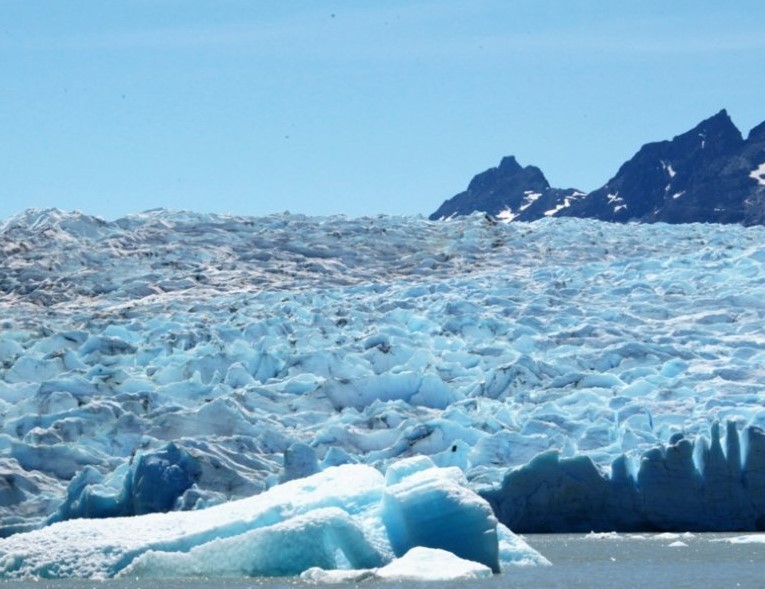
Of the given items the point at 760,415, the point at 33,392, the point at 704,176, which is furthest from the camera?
the point at 704,176

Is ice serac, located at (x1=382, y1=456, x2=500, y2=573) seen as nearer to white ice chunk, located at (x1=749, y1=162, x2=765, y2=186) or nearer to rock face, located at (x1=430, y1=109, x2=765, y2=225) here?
→ rock face, located at (x1=430, y1=109, x2=765, y2=225)

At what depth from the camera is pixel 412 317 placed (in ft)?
76.3

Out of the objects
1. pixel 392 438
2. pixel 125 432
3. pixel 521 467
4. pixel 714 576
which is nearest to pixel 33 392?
pixel 125 432

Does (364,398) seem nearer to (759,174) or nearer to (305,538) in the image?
(305,538)

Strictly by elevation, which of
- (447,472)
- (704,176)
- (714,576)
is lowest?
(714,576)

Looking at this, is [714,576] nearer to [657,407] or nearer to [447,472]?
[447,472]

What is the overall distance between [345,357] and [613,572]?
8.64m

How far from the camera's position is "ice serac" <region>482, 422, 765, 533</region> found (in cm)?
1633

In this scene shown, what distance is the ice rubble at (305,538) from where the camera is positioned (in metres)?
12.1

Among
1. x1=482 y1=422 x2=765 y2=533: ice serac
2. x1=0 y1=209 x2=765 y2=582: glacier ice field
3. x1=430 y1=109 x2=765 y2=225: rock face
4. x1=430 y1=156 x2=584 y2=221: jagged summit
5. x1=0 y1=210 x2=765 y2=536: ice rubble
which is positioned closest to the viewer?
x1=0 y1=209 x2=765 y2=582: glacier ice field

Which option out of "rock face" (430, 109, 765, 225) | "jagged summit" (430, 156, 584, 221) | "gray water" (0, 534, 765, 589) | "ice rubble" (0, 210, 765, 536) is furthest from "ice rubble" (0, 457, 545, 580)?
"jagged summit" (430, 156, 584, 221)

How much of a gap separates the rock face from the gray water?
41221 mm

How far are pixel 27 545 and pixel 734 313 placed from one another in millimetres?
13668

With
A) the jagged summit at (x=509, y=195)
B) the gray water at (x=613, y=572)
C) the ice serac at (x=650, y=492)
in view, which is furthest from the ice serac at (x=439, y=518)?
the jagged summit at (x=509, y=195)
